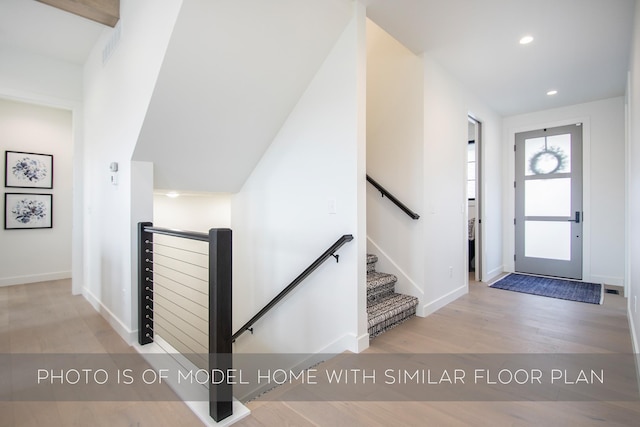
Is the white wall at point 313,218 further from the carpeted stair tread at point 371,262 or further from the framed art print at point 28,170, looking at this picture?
the framed art print at point 28,170

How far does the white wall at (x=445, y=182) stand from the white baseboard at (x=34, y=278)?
5492mm

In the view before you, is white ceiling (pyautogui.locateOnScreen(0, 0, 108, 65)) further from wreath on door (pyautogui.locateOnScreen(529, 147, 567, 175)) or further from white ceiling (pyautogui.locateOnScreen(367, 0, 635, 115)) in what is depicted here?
wreath on door (pyautogui.locateOnScreen(529, 147, 567, 175))

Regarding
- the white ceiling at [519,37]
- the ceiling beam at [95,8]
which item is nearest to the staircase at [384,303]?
the white ceiling at [519,37]

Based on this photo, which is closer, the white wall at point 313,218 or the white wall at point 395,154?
the white wall at point 313,218

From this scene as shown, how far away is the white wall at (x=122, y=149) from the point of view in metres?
2.34

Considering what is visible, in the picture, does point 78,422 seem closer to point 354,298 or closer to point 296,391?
point 296,391

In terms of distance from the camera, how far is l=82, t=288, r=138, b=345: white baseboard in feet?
8.66

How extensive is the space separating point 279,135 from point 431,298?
2.37m

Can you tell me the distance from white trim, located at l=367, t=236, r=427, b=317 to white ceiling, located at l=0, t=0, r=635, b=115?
220cm

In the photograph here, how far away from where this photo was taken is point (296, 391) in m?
1.93

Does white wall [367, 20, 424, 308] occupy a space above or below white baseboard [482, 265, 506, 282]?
above

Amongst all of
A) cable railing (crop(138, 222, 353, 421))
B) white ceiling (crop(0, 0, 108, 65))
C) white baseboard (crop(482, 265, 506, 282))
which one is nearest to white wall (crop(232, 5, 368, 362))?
cable railing (crop(138, 222, 353, 421))

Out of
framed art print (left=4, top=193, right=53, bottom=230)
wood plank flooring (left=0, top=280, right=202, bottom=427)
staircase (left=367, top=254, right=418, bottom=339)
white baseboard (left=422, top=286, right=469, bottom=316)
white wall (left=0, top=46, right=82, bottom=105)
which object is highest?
white wall (left=0, top=46, right=82, bottom=105)

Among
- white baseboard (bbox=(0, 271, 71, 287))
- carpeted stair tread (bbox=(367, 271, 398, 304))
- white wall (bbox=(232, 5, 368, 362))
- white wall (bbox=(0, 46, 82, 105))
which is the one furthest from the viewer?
white baseboard (bbox=(0, 271, 71, 287))
